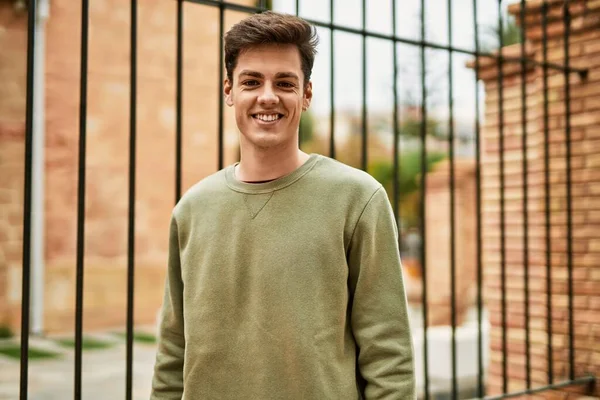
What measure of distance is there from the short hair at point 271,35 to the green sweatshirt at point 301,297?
0.28 metres

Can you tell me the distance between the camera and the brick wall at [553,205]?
360cm

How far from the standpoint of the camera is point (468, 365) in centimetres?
653

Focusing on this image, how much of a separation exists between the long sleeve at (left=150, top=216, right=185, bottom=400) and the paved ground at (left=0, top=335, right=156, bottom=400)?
12.9 ft

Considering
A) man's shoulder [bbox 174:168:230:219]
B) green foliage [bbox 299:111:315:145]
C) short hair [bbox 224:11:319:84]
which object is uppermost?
green foliage [bbox 299:111:315:145]

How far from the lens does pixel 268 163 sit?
1.56 m

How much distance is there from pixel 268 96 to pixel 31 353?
6.71 m

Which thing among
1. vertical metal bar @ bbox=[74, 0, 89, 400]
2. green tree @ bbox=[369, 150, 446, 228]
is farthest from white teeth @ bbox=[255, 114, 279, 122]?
green tree @ bbox=[369, 150, 446, 228]

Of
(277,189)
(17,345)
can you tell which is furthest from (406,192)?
(277,189)

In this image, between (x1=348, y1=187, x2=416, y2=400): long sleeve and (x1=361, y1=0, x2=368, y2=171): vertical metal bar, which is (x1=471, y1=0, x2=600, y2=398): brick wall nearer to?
(x1=361, y1=0, x2=368, y2=171): vertical metal bar

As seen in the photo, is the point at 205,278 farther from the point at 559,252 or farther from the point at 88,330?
the point at 88,330

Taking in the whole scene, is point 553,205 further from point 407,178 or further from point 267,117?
point 407,178

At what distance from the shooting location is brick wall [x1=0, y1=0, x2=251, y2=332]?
873 centimetres

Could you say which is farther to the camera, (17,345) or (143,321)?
(143,321)

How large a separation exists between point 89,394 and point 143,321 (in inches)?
166
